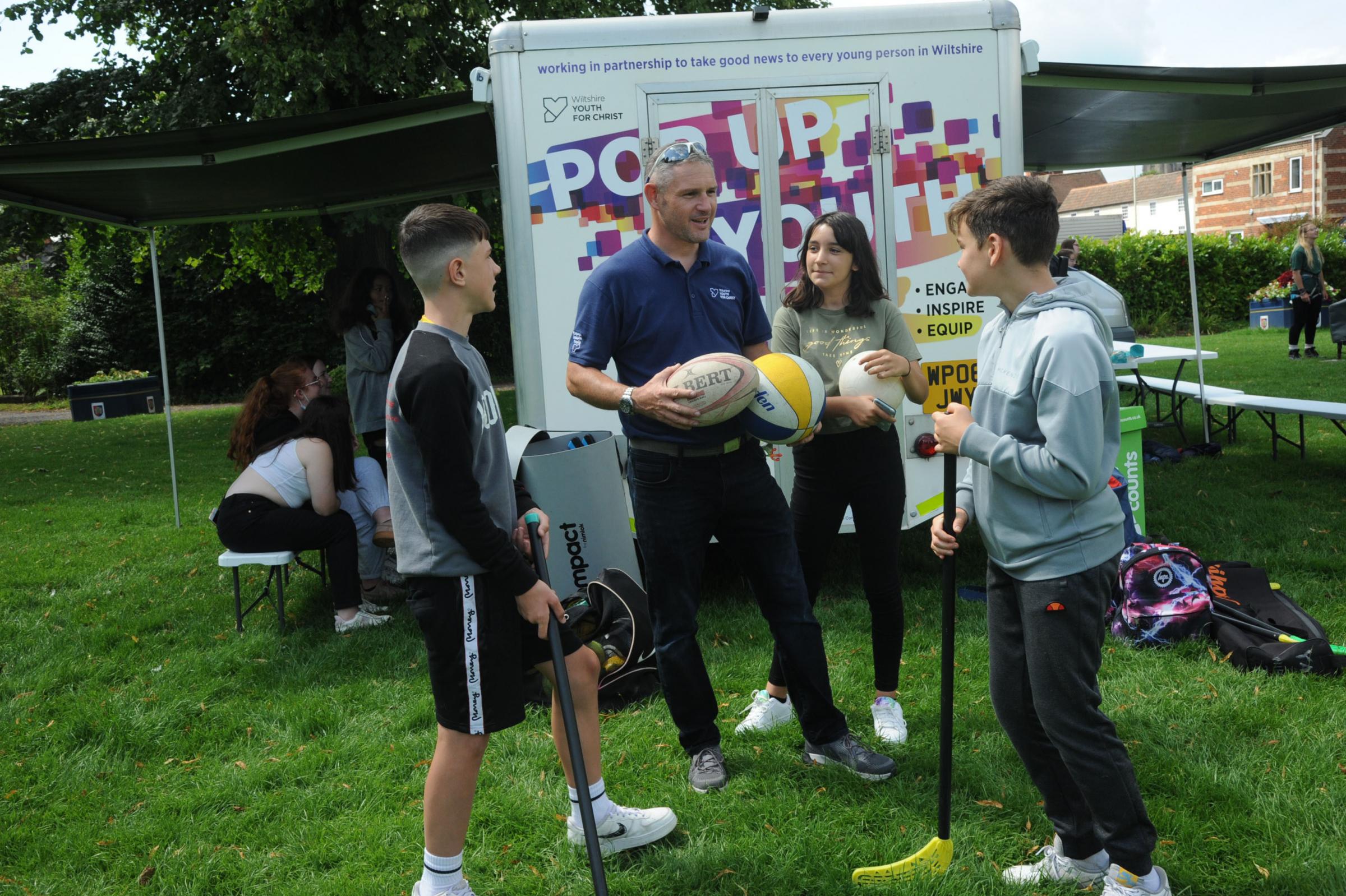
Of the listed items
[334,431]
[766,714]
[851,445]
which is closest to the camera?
[851,445]

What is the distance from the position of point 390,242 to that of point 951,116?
910 centimetres

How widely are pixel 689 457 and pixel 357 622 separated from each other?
2971 millimetres

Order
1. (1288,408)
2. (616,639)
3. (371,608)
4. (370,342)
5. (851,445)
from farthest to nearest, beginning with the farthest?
(1288,408) < (370,342) < (371,608) < (616,639) < (851,445)

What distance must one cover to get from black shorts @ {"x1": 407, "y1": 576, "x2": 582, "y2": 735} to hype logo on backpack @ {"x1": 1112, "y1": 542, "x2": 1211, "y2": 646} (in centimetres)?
317

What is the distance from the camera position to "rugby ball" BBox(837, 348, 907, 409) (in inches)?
129

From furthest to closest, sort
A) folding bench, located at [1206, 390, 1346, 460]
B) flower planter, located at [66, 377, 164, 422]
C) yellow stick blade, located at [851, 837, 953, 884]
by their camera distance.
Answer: flower planter, located at [66, 377, 164, 422]
folding bench, located at [1206, 390, 1346, 460]
yellow stick blade, located at [851, 837, 953, 884]

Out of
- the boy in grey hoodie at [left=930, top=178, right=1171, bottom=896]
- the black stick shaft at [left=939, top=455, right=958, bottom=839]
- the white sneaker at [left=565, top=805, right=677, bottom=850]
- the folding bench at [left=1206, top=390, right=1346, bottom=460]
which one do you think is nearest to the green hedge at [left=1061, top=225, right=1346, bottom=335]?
the folding bench at [left=1206, top=390, right=1346, bottom=460]

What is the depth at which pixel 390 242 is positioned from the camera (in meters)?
12.5

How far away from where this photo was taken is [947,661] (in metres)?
2.66

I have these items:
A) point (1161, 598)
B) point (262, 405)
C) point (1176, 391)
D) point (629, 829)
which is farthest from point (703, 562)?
point (1176, 391)

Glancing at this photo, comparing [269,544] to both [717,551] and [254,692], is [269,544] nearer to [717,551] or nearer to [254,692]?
[254,692]

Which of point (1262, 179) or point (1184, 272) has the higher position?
point (1262, 179)

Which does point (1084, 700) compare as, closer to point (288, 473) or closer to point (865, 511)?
point (865, 511)

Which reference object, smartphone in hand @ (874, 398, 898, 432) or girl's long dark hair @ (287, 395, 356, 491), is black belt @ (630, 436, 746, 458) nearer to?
smartphone in hand @ (874, 398, 898, 432)
